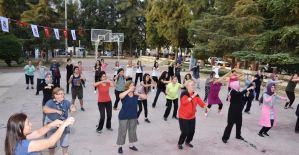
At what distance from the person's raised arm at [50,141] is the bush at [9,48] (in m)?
30.3

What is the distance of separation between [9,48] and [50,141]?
30723mm

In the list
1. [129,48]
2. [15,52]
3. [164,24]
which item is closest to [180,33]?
[164,24]

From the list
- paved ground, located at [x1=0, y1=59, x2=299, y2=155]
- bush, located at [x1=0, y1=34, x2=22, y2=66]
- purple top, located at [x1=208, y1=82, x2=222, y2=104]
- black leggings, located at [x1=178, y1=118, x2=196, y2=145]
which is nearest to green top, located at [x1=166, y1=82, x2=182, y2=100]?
paved ground, located at [x1=0, y1=59, x2=299, y2=155]

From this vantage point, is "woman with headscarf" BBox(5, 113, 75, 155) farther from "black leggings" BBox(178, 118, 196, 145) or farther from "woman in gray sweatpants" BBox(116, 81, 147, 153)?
"black leggings" BBox(178, 118, 196, 145)

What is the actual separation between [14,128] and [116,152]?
178 inches

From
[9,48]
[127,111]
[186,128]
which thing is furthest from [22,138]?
[9,48]

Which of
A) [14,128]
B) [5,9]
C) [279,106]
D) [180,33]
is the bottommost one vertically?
[279,106]

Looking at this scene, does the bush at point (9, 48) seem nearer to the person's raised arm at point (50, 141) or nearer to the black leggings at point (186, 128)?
the black leggings at point (186, 128)

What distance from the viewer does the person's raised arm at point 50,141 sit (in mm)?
3366

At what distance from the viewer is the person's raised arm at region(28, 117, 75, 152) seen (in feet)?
11.0

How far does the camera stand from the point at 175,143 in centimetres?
855

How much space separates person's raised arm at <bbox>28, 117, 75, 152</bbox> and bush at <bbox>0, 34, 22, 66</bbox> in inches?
1193

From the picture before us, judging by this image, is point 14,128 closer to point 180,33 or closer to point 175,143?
point 175,143

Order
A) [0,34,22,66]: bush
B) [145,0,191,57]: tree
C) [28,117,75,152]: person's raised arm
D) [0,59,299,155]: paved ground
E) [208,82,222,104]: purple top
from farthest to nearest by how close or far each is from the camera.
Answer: [145,0,191,57]: tree, [0,34,22,66]: bush, [208,82,222,104]: purple top, [0,59,299,155]: paved ground, [28,117,75,152]: person's raised arm
